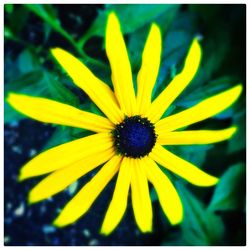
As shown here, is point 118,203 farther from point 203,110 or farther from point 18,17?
point 18,17

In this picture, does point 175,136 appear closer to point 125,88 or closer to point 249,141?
point 125,88

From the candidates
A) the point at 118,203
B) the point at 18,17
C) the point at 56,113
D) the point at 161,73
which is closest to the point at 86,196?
the point at 118,203

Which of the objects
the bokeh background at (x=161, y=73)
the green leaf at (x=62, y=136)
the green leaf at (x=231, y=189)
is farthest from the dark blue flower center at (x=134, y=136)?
the green leaf at (x=231, y=189)

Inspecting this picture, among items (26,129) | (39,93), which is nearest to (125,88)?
(39,93)

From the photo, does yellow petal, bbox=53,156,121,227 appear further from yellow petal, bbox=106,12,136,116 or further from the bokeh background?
the bokeh background

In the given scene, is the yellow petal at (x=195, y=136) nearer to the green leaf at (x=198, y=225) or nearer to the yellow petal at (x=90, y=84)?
the yellow petal at (x=90, y=84)
